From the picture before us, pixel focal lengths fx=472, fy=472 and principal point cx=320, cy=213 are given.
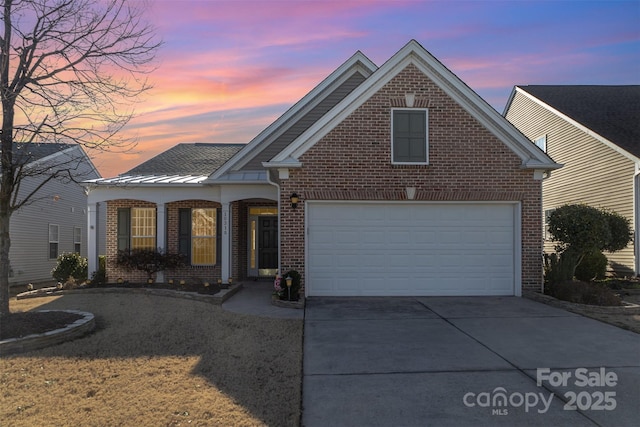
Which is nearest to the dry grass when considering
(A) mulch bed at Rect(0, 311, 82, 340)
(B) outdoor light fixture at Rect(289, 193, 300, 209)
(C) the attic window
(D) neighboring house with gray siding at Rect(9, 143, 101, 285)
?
(A) mulch bed at Rect(0, 311, 82, 340)

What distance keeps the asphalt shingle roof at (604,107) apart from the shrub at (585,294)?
311 inches

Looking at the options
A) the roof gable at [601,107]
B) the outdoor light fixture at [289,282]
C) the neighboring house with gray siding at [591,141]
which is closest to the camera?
the outdoor light fixture at [289,282]

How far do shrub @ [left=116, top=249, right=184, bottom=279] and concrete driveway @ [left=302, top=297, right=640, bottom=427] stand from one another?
20.2 feet

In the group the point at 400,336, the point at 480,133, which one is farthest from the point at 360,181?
the point at 400,336

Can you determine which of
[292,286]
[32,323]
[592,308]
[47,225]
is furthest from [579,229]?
[47,225]

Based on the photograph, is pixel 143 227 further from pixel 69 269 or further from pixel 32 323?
pixel 32 323

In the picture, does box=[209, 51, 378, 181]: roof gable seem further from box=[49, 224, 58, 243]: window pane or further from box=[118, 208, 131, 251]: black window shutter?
box=[49, 224, 58, 243]: window pane

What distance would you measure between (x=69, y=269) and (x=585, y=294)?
14.1 m

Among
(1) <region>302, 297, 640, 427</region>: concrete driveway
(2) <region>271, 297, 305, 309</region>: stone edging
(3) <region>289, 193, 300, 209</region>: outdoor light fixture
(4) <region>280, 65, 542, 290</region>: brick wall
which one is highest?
(4) <region>280, 65, 542, 290</region>: brick wall

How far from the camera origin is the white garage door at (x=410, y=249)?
36.7ft

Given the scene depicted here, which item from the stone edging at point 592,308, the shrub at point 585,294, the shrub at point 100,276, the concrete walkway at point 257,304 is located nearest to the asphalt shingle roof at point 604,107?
the shrub at point 585,294

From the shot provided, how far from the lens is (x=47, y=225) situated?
66.2 feet

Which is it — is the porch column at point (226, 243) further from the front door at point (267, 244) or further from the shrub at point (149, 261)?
the front door at point (267, 244)

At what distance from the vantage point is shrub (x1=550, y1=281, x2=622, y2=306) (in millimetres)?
10312
